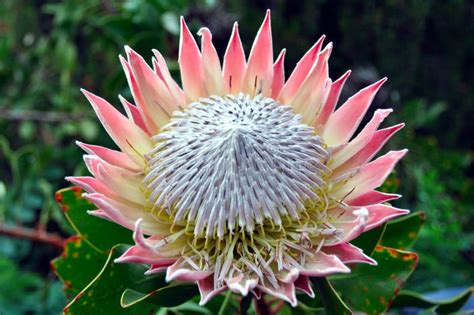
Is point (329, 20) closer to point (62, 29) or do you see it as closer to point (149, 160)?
point (62, 29)

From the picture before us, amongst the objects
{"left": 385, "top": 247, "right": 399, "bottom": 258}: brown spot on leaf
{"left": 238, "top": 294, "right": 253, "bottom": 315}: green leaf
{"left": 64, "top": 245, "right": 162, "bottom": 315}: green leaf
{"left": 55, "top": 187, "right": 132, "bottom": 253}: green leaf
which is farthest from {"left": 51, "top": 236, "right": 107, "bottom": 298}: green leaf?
{"left": 385, "top": 247, "right": 399, "bottom": 258}: brown spot on leaf

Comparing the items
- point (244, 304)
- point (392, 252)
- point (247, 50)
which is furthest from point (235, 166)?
point (247, 50)

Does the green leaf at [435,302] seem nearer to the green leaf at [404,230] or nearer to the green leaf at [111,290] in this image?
the green leaf at [404,230]

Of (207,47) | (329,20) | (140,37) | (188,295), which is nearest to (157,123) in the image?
(207,47)

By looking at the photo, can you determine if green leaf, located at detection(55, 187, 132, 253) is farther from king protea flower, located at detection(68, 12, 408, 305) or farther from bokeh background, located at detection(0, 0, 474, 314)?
bokeh background, located at detection(0, 0, 474, 314)

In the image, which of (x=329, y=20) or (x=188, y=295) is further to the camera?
(x=329, y=20)
